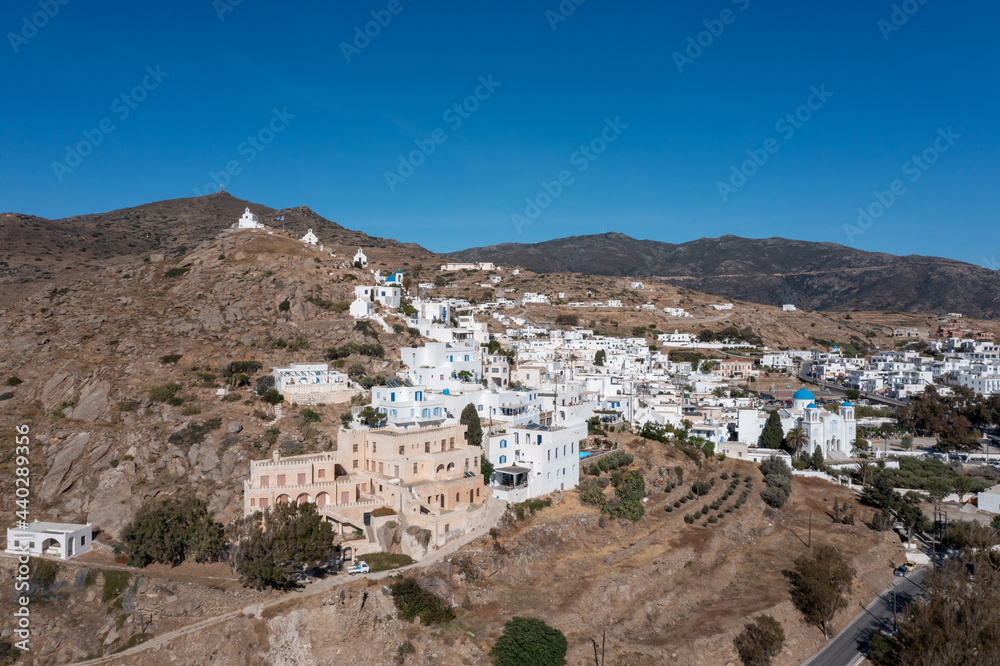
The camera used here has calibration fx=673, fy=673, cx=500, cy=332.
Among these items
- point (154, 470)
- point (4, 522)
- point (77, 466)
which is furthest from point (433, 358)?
point (4, 522)

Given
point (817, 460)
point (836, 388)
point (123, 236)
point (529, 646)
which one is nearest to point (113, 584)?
point (529, 646)

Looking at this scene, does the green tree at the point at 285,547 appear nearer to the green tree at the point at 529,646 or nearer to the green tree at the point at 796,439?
the green tree at the point at 529,646

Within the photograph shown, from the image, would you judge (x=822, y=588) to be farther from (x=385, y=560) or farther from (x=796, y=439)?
(x=796, y=439)

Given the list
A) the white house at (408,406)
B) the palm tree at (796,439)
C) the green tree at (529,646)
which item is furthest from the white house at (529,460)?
the palm tree at (796,439)

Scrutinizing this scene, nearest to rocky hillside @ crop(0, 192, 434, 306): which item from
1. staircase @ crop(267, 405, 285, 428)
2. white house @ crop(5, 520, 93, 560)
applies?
staircase @ crop(267, 405, 285, 428)

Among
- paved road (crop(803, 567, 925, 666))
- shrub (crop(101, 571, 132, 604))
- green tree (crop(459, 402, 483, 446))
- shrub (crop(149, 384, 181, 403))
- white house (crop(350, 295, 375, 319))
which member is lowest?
paved road (crop(803, 567, 925, 666))

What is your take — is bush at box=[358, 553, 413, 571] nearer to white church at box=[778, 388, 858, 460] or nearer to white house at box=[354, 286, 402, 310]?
white house at box=[354, 286, 402, 310]
